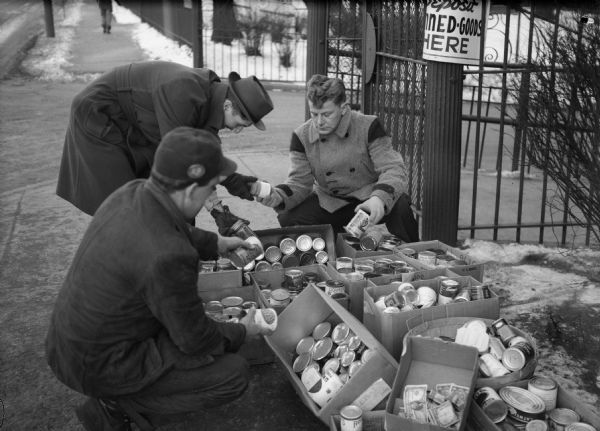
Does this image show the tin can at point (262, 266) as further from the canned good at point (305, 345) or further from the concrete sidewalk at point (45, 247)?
the canned good at point (305, 345)

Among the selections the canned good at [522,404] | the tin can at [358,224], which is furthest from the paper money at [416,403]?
the tin can at [358,224]

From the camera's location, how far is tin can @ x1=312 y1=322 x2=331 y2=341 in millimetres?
3223

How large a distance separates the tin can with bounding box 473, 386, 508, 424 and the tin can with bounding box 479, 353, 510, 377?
0.14m

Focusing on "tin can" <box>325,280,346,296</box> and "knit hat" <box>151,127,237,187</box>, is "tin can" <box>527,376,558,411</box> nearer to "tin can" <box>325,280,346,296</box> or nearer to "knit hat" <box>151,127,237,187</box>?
"tin can" <box>325,280,346,296</box>

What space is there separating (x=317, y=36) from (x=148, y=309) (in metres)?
4.98

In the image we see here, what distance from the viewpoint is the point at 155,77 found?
3.58 meters

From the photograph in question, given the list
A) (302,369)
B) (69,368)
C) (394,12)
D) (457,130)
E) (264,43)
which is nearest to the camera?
(69,368)

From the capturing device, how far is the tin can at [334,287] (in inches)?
137

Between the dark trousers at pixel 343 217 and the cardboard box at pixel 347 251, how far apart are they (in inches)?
8.8

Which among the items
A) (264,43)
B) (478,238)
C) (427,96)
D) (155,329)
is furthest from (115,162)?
(264,43)

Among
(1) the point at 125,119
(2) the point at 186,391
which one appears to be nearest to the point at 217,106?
(1) the point at 125,119

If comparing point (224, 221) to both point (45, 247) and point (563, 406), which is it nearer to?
point (563, 406)

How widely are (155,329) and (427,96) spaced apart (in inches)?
113

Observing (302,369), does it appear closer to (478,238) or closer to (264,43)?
(478,238)
